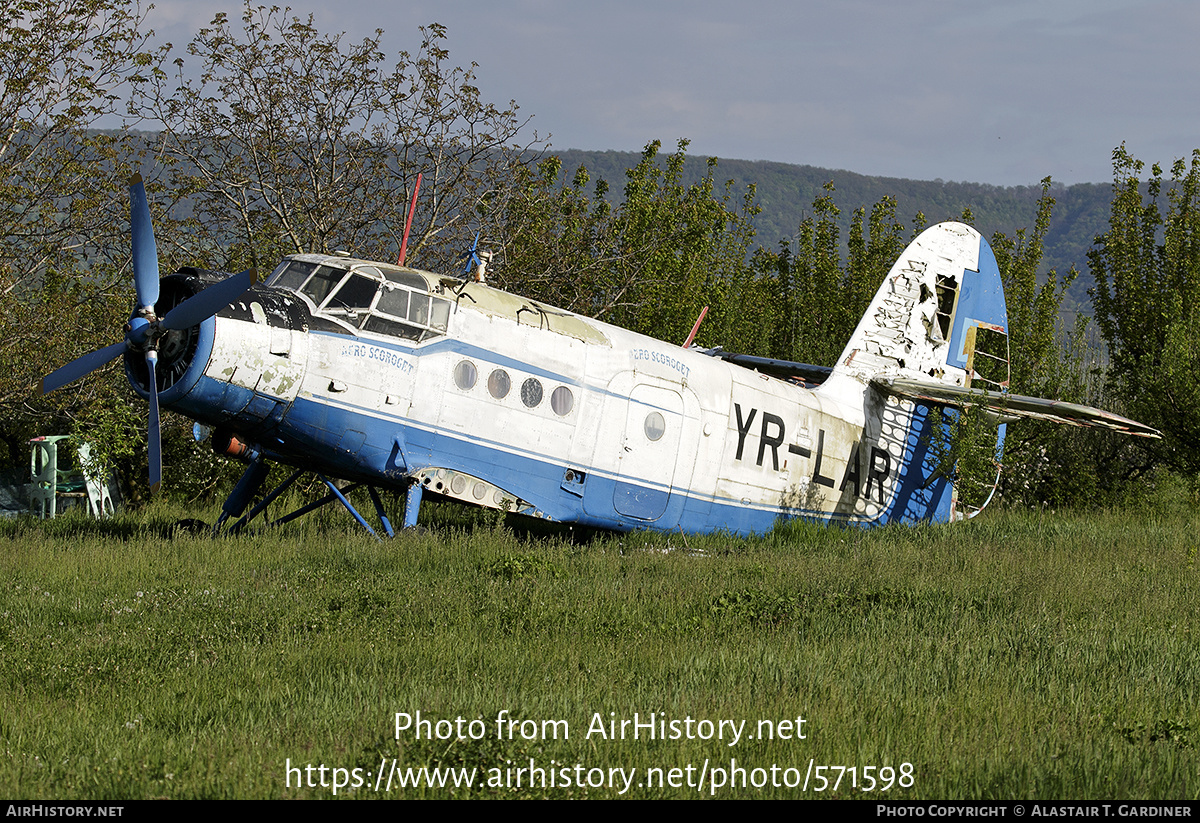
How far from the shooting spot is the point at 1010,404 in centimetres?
1598

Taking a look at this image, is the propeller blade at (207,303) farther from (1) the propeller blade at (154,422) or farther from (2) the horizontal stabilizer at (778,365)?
(2) the horizontal stabilizer at (778,365)

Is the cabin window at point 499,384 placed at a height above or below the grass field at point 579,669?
above

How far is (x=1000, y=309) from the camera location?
19.6m

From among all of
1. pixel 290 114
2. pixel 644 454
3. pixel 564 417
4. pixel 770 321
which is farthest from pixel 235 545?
pixel 770 321

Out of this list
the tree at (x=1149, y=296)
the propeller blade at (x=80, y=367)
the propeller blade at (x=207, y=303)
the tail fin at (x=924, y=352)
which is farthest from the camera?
the tree at (x=1149, y=296)

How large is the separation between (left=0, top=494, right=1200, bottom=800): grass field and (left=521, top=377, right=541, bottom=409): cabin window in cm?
186

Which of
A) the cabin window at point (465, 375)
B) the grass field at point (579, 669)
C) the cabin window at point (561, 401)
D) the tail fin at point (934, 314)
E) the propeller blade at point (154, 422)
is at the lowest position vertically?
the grass field at point (579, 669)

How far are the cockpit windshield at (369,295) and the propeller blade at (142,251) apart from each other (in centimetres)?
132

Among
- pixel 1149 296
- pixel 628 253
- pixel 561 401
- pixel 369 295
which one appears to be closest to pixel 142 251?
pixel 369 295

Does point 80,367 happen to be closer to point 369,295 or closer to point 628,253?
point 369,295

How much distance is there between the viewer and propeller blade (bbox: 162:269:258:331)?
11.1m

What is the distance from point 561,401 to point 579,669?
582cm

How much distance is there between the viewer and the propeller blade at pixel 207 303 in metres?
11.1

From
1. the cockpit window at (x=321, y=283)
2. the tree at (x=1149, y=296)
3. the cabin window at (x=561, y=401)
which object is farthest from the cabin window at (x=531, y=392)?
the tree at (x=1149, y=296)
